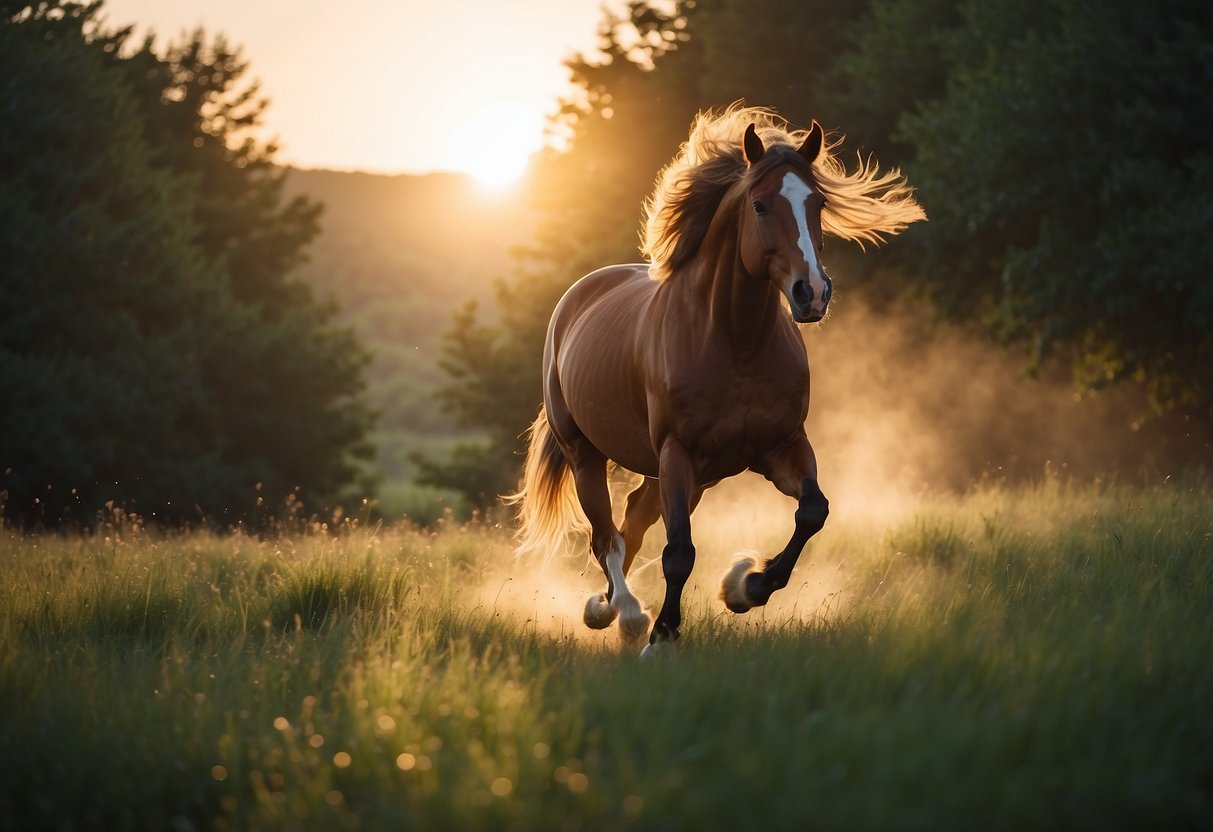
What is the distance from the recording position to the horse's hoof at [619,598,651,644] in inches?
257

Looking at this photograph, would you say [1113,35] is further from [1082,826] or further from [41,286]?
[41,286]

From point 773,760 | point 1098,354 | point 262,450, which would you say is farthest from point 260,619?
point 262,450

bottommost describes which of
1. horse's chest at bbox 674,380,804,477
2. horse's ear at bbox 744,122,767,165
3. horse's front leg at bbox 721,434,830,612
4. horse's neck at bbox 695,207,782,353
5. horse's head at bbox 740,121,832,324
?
horse's front leg at bbox 721,434,830,612

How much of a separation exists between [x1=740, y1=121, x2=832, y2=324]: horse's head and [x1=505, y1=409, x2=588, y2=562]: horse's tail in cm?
322

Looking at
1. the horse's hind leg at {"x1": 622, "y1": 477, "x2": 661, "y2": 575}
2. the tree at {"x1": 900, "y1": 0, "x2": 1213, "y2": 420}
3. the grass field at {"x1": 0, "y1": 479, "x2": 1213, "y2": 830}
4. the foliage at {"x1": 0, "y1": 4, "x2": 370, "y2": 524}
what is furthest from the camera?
the foliage at {"x1": 0, "y1": 4, "x2": 370, "y2": 524}

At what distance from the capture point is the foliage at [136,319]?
21.8 meters

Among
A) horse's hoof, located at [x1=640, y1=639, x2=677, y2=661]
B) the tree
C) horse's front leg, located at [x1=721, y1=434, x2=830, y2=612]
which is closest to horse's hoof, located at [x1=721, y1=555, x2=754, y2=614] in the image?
horse's front leg, located at [x1=721, y1=434, x2=830, y2=612]

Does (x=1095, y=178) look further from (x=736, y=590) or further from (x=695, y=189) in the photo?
(x=736, y=590)

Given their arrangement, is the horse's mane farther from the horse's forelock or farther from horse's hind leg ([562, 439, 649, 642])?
horse's hind leg ([562, 439, 649, 642])

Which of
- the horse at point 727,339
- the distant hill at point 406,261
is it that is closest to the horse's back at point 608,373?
the horse at point 727,339

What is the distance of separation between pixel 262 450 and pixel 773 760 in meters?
28.0

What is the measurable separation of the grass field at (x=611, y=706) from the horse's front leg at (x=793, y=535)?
0.19m

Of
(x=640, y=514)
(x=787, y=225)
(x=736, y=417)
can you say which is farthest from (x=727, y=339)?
(x=640, y=514)

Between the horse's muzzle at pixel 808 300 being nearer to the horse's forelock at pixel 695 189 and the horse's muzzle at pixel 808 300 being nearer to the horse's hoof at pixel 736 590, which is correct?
the horse's forelock at pixel 695 189
